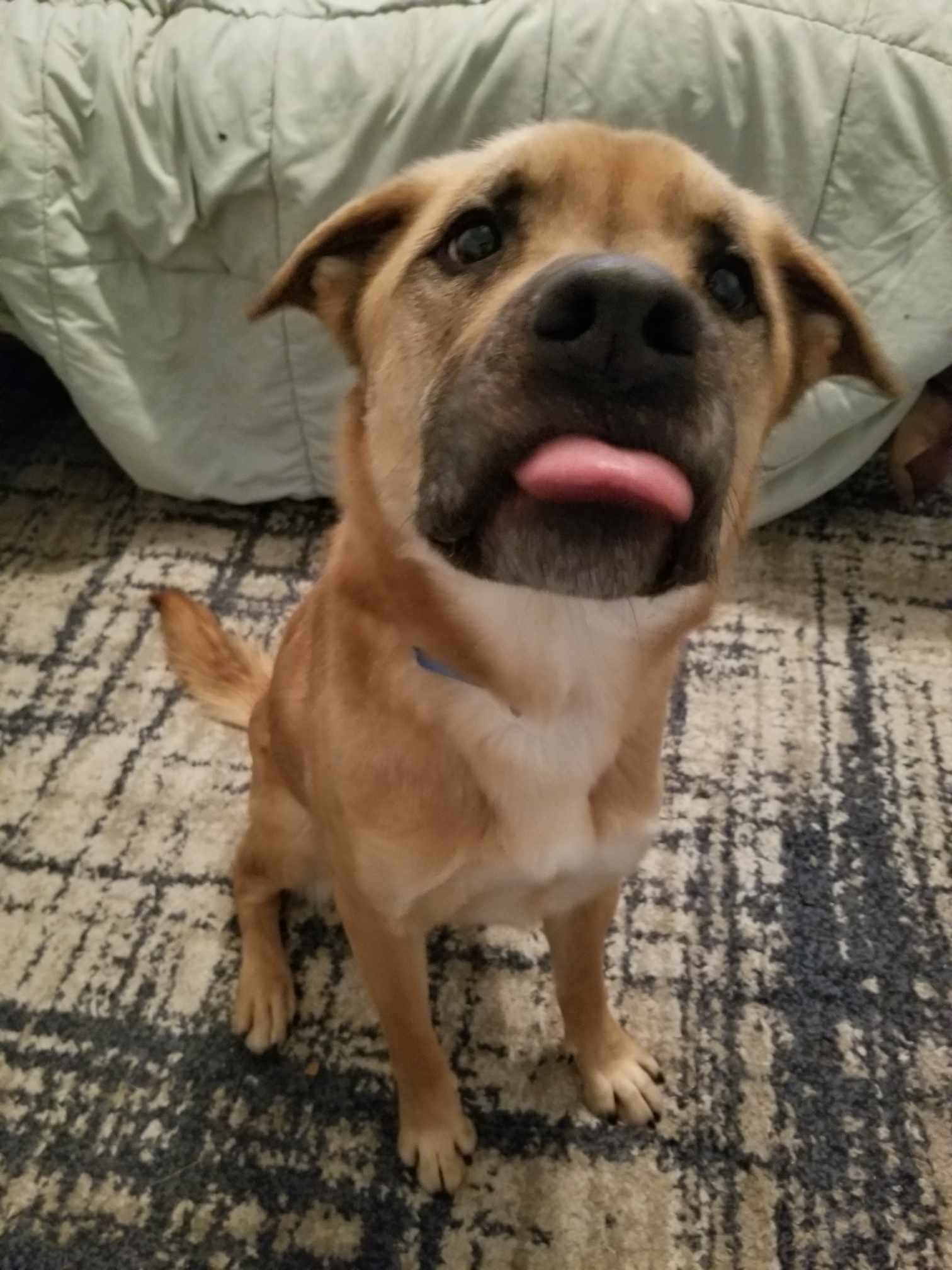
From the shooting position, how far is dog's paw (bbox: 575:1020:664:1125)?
51.9 inches

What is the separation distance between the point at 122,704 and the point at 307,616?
28.7 inches

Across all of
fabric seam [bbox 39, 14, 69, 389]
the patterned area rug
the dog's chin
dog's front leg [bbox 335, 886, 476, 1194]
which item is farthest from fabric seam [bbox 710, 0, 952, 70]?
dog's front leg [bbox 335, 886, 476, 1194]

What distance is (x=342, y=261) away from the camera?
1082 mm

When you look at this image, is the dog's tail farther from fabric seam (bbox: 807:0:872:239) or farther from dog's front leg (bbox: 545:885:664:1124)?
fabric seam (bbox: 807:0:872:239)

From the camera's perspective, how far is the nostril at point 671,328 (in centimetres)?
71

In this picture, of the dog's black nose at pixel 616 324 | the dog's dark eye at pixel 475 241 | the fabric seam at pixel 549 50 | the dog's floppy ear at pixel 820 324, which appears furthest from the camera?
the fabric seam at pixel 549 50

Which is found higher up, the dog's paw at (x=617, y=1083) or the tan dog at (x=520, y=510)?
the tan dog at (x=520, y=510)

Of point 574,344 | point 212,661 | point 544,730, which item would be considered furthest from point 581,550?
point 212,661

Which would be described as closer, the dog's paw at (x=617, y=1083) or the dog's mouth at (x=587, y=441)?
the dog's mouth at (x=587, y=441)

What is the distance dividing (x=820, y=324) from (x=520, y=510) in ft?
1.71

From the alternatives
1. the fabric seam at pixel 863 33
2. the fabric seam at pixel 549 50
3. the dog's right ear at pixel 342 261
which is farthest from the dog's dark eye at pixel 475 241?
the fabric seam at pixel 863 33

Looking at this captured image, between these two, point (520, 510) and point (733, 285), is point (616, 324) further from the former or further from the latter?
point (733, 285)

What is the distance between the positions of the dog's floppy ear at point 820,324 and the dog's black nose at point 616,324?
38cm

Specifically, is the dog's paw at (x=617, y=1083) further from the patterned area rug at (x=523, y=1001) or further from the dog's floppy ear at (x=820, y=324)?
the dog's floppy ear at (x=820, y=324)
